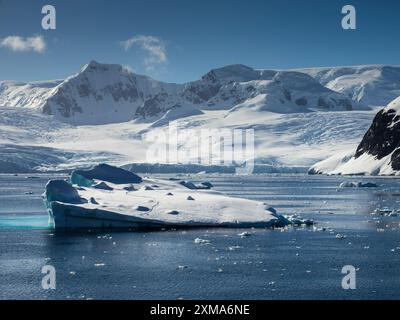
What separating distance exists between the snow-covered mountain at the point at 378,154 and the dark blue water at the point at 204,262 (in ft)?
370

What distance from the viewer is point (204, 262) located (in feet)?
135

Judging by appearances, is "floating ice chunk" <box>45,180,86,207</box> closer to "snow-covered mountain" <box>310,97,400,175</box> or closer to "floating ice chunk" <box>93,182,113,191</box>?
"floating ice chunk" <box>93,182,113,191</box>

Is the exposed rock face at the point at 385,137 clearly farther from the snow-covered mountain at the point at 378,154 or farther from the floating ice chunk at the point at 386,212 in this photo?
the floating ice chunk at the point at 386,212

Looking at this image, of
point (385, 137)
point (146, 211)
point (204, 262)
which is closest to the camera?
point (204, 262)

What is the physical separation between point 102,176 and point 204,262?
3229 centimetres

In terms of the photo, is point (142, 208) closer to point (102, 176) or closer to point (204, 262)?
point (204, 262)

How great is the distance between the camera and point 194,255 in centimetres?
4319

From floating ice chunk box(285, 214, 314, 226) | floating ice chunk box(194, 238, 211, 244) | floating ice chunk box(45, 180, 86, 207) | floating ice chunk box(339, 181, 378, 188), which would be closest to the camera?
floating ice chunk box(194, 238, 211, 244)

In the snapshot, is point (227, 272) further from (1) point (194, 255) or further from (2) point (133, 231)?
(2) point (133, 231)

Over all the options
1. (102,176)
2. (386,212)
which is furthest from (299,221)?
(102,176)

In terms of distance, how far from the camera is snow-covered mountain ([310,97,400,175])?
169625 millimetres

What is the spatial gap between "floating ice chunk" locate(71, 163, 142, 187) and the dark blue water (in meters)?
10.9

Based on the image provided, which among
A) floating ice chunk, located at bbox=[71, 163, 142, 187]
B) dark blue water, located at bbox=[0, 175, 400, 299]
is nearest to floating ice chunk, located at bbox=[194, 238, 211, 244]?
dark blue water, located at bbox=[0, 175, 400, 299]

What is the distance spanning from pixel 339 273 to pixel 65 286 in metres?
14.2
